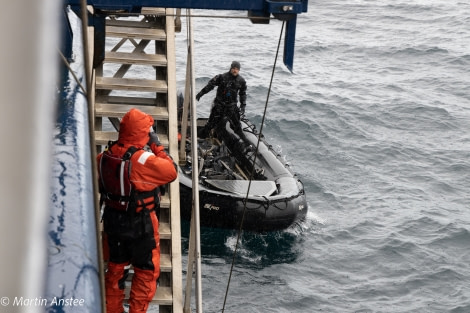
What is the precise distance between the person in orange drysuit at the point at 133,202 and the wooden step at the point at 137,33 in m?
3.33

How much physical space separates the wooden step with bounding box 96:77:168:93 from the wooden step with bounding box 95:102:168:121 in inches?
7.8

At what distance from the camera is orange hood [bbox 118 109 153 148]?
4811 millimetres

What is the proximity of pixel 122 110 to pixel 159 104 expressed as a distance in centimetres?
50

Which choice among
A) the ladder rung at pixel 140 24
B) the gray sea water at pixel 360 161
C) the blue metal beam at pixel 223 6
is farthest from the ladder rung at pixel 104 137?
the gray sea water at pixel 360 161

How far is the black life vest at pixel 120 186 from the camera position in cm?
489

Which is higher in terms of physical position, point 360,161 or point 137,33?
point 137,33

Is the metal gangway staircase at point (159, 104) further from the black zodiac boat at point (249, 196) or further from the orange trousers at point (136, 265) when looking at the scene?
the black zodiac boat at point (249, 196)

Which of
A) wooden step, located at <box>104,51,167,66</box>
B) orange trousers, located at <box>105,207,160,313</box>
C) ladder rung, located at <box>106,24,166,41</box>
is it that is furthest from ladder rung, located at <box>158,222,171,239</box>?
ladder rung, located at <box>106,24,166,41</box>

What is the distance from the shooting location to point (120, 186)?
500 centimetres

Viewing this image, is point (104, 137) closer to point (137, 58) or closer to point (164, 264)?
point (137, 58)

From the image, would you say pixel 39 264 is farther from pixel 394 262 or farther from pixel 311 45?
pixel 311 45

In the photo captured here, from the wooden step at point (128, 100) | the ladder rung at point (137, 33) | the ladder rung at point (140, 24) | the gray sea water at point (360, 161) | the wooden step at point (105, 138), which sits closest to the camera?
the wooden step at point (105, 138)

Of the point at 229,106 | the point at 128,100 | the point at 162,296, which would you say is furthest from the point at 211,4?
the point at 229,106

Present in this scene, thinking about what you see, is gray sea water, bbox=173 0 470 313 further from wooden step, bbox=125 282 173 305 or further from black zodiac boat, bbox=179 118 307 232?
wooden step, bbox=125 282 173 305
